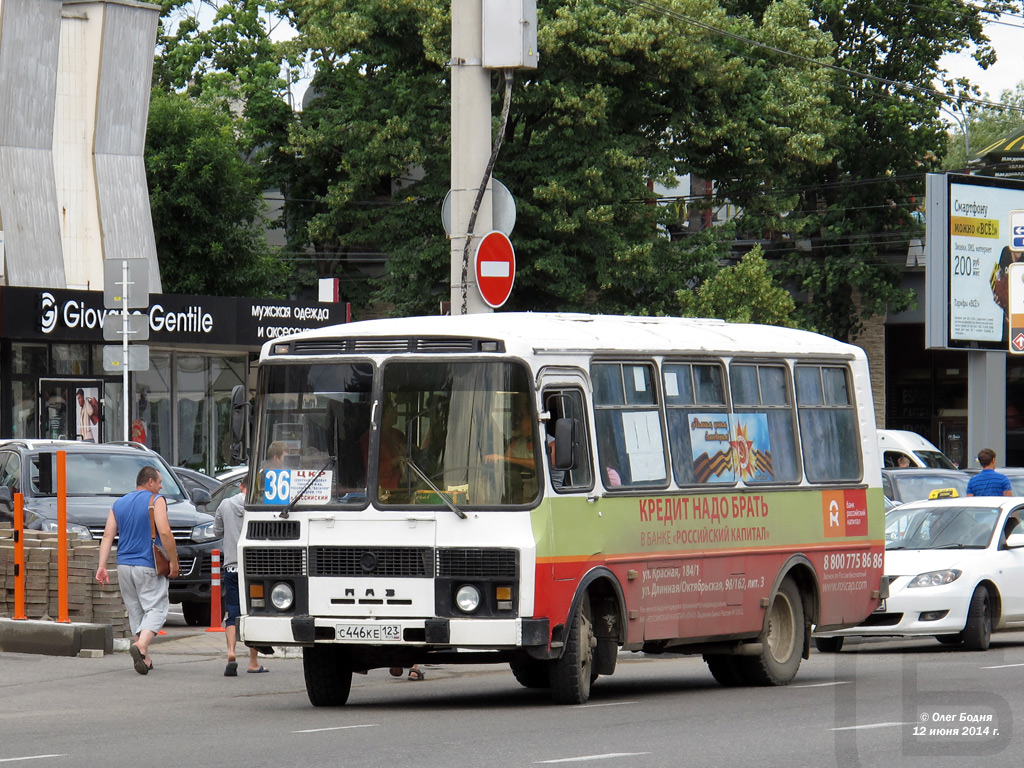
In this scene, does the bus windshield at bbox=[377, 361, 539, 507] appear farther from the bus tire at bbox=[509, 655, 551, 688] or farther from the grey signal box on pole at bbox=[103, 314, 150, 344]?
the grey signal box on pole at bbox=[103, 314, 150, 344]

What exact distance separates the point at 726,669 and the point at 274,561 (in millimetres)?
4261

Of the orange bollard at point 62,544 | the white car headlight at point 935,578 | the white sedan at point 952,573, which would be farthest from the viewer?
the white car headlight at point 935,578

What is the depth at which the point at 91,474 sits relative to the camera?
2061 centimetres

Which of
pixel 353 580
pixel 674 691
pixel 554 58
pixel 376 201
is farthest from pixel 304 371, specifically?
pixel 376 201

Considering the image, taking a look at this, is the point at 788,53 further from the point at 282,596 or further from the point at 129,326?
the point at 282,596

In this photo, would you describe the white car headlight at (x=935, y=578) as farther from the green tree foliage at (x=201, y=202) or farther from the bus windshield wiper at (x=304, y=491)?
the green tree foliage at (x=201, y=202)

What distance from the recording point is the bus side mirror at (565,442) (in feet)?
39.0

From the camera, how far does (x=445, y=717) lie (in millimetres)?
11797

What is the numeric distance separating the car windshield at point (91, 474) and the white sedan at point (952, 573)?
8.07 meters

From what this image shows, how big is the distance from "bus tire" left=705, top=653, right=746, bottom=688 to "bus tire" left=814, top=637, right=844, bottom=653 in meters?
3.72

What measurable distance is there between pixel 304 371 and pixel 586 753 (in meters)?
4.11

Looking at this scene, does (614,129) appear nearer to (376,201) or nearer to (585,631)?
(376,201)

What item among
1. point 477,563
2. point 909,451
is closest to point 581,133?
point 909,451

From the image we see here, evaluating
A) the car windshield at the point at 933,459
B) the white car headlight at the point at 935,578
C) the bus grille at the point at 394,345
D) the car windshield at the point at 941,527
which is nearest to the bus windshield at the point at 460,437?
the bus grille at the point at 394,345
